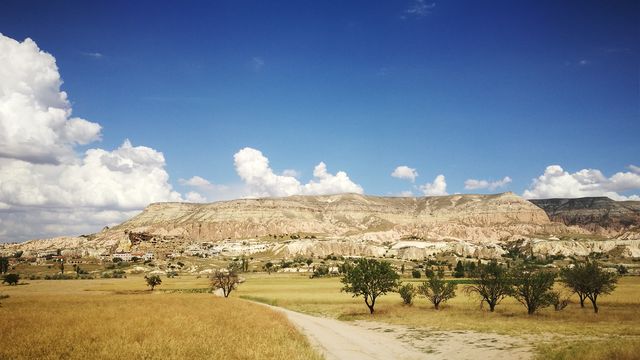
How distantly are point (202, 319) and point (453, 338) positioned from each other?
1944 centimetres

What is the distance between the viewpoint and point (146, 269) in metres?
150

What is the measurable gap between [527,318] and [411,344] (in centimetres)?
1924

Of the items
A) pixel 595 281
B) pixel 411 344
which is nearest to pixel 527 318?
pixel 595 281

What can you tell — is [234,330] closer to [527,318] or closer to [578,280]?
[527,318]

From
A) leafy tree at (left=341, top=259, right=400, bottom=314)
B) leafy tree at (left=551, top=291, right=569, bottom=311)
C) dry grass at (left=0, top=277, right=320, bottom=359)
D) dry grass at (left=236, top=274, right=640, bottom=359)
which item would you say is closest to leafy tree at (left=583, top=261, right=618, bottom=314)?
dry grass at (left=236, top=274, right=640, bottom=359)

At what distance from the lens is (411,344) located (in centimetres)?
3077

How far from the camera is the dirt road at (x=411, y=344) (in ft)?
84.9

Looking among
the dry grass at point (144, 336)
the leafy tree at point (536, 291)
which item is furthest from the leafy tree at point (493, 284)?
the dry grass at point (144, 336)

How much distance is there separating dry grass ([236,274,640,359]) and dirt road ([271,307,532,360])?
6.69 ft

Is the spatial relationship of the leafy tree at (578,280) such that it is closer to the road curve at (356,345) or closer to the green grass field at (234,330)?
the green grass field at (234,330)

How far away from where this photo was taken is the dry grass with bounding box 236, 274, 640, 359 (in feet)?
88.1

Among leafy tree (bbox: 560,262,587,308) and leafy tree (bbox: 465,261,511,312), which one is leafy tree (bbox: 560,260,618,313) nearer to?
leafy tree (bbox: 560,262,587,308)

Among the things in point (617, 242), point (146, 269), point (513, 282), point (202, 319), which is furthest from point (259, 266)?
point (617, 242)

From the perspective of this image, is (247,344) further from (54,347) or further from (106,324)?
(106,324)
